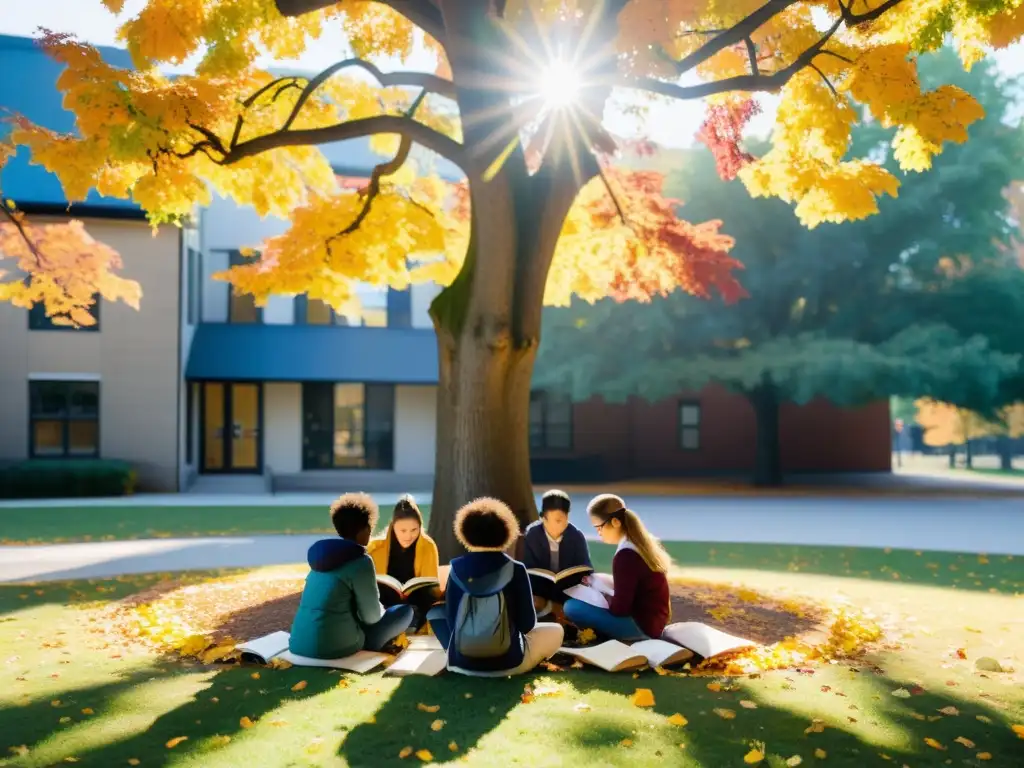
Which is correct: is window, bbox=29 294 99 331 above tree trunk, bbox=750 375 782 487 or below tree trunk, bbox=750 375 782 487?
above

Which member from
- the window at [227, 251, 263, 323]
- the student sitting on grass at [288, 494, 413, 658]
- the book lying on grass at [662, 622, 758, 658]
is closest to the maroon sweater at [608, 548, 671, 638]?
the book lying on grass at [662, 622, 758, 658]

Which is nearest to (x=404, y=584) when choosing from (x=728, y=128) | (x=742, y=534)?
(x=728, y=128)

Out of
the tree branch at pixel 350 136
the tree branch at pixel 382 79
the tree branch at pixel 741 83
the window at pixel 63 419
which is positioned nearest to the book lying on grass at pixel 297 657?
the tree branch at pixel 350 136

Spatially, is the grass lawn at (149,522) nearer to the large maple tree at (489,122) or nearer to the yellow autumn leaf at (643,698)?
the large maple tree at (489,122)

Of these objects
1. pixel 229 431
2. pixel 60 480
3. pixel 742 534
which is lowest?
pixel 742 534

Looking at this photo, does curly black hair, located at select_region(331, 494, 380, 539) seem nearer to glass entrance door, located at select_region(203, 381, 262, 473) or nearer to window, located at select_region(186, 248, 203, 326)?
window, located at select_region(186, 248, 203, 326)

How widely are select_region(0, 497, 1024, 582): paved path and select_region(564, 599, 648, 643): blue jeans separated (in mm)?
6181

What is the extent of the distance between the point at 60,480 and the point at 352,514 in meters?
19.3

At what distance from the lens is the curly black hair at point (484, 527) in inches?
229

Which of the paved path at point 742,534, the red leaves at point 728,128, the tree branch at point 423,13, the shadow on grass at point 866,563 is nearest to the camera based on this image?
the tree branch at point 423,13

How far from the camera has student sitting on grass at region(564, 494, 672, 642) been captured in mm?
6387

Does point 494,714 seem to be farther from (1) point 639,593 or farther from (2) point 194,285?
(2) point 194,285

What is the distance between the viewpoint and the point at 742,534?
53.2 feet

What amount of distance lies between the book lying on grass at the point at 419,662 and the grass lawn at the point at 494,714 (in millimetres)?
127
